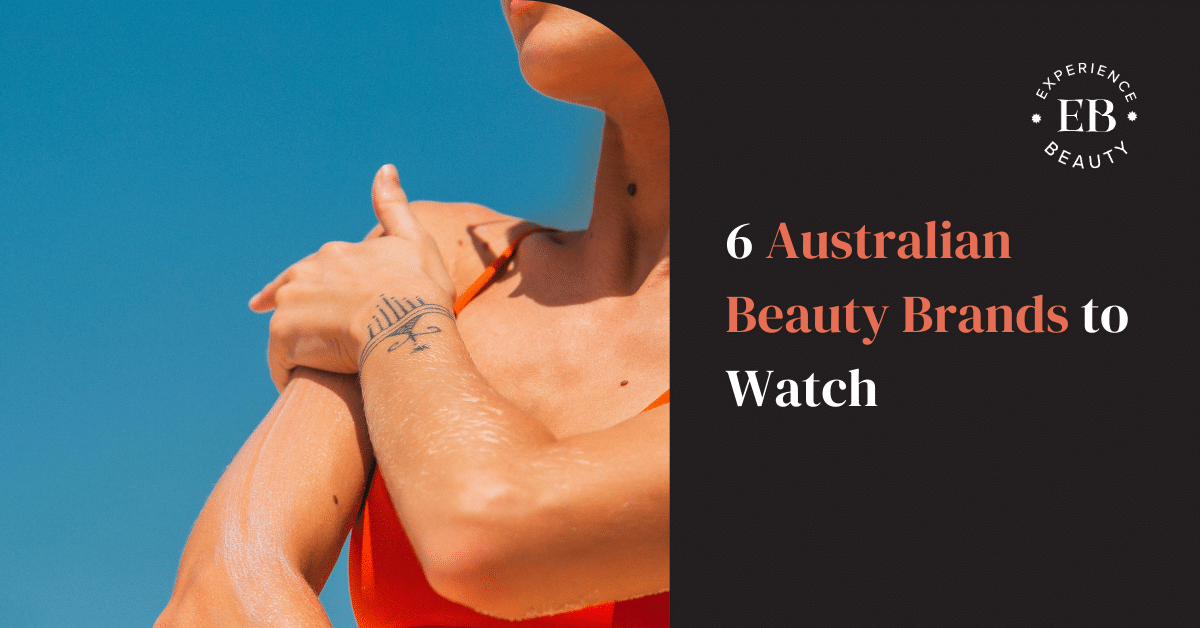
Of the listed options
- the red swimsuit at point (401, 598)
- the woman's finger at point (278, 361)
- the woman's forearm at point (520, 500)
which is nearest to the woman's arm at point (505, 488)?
the woman's forearm at point (520, 500)

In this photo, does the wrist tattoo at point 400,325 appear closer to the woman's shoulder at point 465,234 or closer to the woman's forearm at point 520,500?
the woman's forearm at point 520,500

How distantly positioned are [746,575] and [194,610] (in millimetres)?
625

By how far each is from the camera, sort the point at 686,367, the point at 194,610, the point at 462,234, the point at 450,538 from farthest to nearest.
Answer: the point at 462,234 → the point at 194,610 → the point at 686,367 → the point at 450,538

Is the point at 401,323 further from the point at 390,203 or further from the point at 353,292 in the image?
the point at 390,203

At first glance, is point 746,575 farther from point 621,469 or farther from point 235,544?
point 235,544

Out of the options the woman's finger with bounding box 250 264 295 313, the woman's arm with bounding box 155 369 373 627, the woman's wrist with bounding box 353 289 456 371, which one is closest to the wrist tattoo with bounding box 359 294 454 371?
the woman's wrist with bounding box 353 289 456 371

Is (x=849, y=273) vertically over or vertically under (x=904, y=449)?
over

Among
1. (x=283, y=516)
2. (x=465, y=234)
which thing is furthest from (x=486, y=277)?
(x=283, y=516)

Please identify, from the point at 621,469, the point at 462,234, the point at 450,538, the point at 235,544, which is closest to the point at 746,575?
the point at 621,469

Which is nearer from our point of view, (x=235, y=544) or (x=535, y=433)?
(x=535, y=433)

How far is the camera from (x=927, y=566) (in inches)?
31.9

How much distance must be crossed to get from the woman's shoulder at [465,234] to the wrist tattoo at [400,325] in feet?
0.87

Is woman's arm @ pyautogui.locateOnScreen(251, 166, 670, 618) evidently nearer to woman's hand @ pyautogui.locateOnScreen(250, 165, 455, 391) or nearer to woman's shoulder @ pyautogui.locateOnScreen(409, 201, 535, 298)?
woman's hand @ pyautogui.locateOnScreen(250, 165, 455, 391)

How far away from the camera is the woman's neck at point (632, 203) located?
3.98 ft
